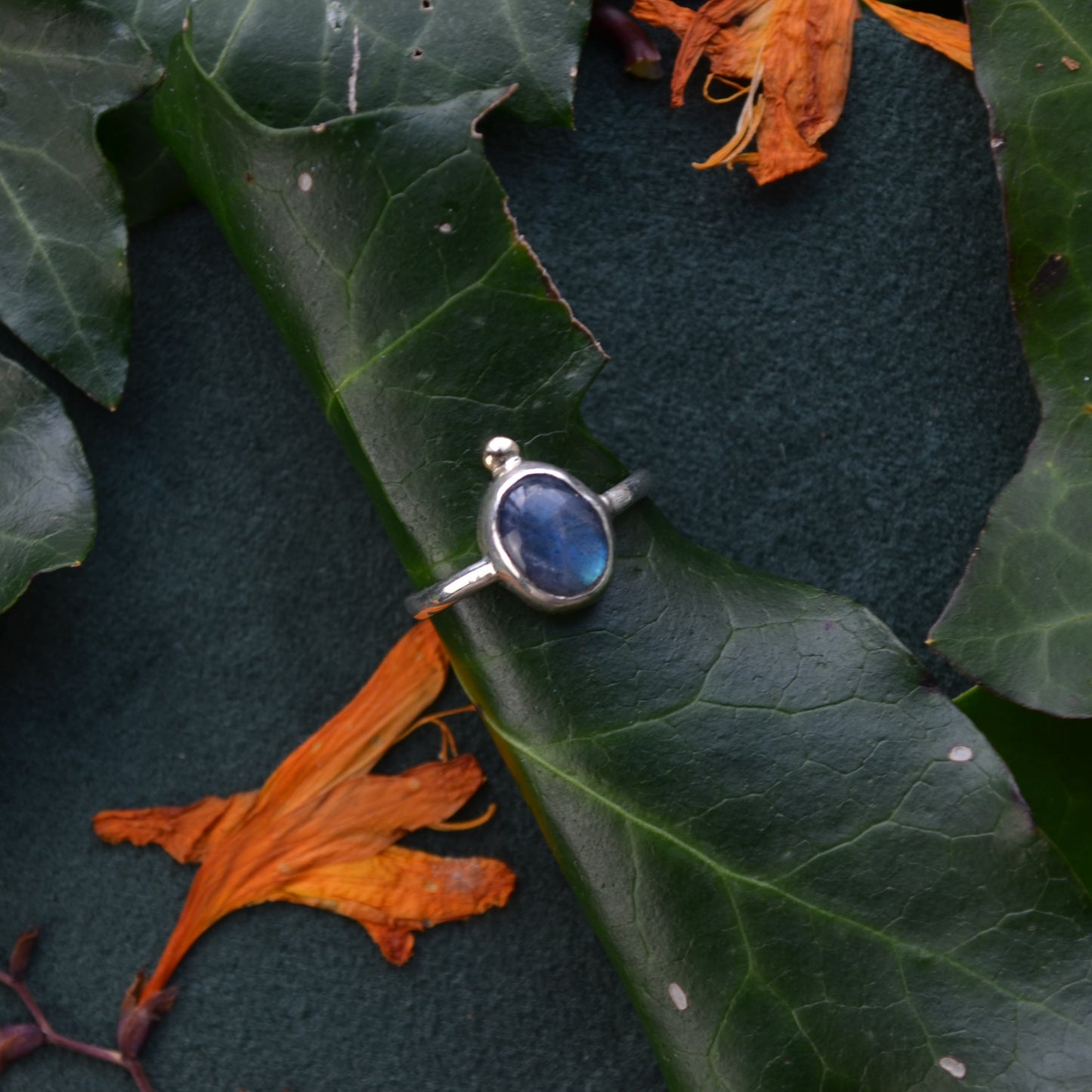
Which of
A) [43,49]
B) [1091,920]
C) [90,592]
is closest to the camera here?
[1091,920]

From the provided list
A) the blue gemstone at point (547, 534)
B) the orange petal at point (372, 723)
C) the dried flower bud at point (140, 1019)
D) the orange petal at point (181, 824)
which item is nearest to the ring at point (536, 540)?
the blue gemstone at point (547, 534)

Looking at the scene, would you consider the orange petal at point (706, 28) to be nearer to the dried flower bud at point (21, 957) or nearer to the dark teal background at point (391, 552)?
the dark teal background at point (391, 552)

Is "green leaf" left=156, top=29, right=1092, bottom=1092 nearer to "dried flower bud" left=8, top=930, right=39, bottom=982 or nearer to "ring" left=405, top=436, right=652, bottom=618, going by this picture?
"ring" left=405, top=436, right=652, bottom=618

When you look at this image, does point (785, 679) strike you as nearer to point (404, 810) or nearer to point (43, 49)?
point (404, 810)

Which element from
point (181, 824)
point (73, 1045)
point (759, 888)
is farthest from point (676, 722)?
point (73, 1045)

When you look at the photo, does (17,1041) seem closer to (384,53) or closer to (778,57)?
(384,53)

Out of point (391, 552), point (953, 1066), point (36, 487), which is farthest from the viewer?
point (391, 552)

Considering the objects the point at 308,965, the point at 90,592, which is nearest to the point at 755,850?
the point at 308,965
